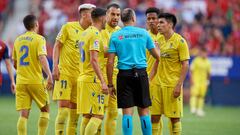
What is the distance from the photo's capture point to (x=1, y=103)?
84.0ft

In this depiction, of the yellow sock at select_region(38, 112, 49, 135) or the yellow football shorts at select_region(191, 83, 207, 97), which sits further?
the yellow football shorts at select_region(191, 83, 207, 97)

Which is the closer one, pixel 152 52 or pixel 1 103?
pixel 152 52

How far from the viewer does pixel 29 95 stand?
13.6 metres

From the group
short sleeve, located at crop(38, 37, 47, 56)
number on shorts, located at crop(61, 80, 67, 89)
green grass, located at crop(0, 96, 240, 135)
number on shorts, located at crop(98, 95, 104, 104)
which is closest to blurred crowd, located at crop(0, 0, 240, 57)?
green grass, located at crop(0, 96, 240, 135)

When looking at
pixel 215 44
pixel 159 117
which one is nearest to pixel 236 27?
pixel 215 44

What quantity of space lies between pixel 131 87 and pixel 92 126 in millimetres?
1024

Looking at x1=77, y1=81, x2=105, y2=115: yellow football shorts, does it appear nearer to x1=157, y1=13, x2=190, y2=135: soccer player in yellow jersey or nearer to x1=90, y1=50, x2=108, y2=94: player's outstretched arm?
x1=90, y1=50, x2=108, y2=94: player's outstretched arm

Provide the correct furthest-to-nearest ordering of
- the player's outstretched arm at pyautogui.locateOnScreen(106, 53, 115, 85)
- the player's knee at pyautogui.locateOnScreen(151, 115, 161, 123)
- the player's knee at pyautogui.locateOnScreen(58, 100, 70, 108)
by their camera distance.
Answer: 1. the player's knee at pyautogui.locateOnScreen(58, 100, 70, 108)
2. the player's knee at pyautogui.locateOnScreen(151, 115, 161, 123)
3. the player's outstretched arm at pyautogui.locateOnScreen(106, 53, 115, 85)

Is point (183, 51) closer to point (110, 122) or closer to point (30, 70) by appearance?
point (110, 122)

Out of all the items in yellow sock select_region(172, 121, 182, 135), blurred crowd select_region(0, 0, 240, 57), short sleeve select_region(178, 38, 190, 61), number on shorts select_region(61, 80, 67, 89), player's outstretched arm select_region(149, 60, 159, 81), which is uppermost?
blurred crowd select_region(0, 0, 240, 57)

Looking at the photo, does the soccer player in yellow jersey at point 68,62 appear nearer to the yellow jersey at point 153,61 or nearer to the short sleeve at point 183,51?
the yellow jersey at point 153,61

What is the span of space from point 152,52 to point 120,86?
0.84 metres

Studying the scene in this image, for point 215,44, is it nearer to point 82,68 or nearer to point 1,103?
point 1,103

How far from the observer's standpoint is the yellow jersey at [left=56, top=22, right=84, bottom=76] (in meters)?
14.1
